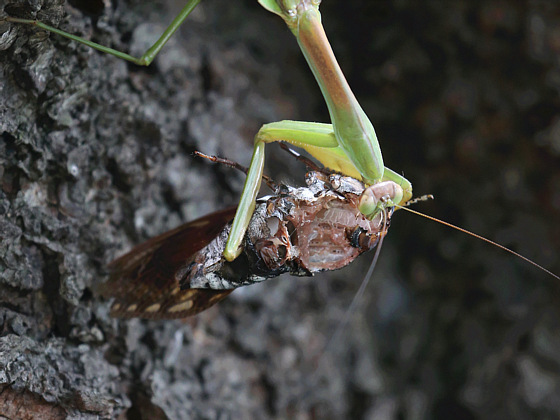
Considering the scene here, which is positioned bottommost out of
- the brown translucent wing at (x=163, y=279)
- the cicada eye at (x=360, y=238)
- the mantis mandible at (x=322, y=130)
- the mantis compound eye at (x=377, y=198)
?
the brown translucent wing at (x=163, y=279)

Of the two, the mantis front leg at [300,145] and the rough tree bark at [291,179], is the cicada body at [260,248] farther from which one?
the rough tree bark at [291,179]

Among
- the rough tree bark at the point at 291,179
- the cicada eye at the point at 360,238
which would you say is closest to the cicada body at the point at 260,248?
the cicada eye at the point at 360,238

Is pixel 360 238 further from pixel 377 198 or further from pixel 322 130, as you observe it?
pixel 322 130

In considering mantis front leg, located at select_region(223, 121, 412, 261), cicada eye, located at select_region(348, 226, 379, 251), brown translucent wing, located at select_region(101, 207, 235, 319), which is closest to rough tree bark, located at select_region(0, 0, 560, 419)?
brown translucent wing, located at select_region(101, 207, 235, 319)

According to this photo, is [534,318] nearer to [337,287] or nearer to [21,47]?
[337,287]

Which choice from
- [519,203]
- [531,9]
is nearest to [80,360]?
[519,203]
